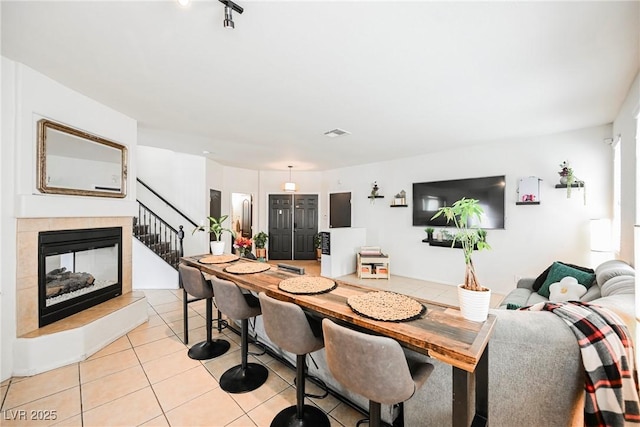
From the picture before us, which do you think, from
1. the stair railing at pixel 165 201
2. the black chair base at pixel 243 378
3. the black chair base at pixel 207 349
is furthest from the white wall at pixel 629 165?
the stair railing at pixel 165 201

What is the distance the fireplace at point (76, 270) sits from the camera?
2428 mm

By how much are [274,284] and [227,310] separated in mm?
461

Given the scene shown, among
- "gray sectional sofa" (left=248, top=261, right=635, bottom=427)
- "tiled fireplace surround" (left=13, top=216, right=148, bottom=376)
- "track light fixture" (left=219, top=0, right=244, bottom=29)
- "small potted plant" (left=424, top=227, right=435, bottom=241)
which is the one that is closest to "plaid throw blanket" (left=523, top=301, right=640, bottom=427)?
"gray sectional sofa" (left=248, top=261, right=635, bottom=427)

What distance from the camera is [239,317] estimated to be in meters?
2.01

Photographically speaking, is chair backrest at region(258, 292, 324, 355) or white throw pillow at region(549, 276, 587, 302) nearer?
chair backrest at region(258, 292, 324, 355)

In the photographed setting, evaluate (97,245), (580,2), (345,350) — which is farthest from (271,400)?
(580,2)

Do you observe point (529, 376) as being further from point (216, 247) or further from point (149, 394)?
point (216, 247)

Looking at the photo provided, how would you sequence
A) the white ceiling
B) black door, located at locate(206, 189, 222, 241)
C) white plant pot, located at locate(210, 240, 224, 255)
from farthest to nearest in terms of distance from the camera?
black door, located at locate(206, 189, 222, 241), white plant pot, located at locate(210, 240, 224, 255), the white ceiling

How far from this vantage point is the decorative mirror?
2.40 metres

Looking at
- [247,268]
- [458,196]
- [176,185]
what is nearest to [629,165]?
[458,196]

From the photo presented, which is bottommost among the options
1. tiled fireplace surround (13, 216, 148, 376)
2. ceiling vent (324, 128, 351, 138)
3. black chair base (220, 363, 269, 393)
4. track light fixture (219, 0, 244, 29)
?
black chair base (220, 363, 269, 393)

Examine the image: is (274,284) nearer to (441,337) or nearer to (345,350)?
(345,350)

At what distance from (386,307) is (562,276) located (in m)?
2.66

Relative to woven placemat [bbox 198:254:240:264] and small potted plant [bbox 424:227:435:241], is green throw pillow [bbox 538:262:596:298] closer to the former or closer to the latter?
small potted plant [bbox 424:227:435:241]
